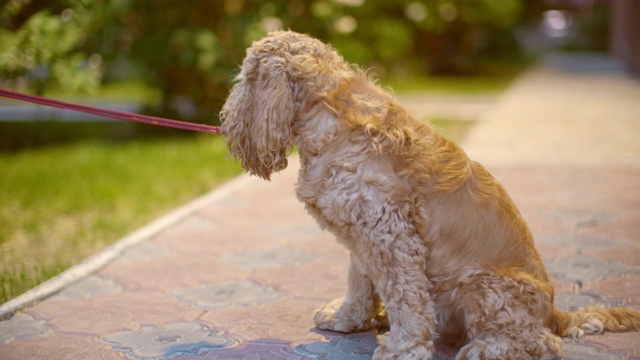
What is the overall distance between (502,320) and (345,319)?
0.91m

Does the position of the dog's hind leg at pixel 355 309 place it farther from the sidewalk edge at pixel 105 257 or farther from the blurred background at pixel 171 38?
the sidewalk edge at pixel 105 257

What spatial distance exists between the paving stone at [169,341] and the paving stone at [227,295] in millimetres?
357

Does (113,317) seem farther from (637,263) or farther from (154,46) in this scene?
(154,46)

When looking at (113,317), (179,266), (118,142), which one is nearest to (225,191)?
(179,266)

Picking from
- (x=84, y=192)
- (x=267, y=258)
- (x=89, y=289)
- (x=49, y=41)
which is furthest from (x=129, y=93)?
(x=89, y=289)

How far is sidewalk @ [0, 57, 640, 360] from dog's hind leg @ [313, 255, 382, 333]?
0.05 m

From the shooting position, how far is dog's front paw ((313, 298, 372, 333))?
3.88 m

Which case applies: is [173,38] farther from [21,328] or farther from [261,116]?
[261,116]

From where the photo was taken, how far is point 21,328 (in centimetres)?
403

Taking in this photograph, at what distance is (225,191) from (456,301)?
4.29 meters

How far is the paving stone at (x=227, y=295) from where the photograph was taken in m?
4.39

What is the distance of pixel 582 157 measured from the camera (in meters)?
8.73

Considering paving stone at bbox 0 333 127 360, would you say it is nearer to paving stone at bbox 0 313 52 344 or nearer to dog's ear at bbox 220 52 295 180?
paving stone at bbox 0 313 52 344

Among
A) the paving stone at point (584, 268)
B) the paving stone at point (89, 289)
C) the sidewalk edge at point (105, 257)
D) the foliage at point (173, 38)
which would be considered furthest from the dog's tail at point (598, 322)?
the foliage at point (173, 38)
